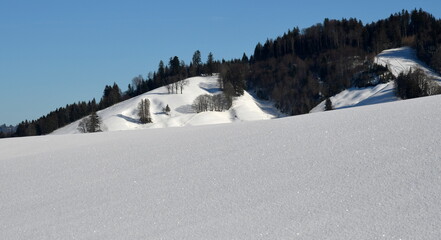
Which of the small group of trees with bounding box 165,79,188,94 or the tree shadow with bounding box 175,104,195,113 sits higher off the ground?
the small group of trees with bounding box 165,79,188,94

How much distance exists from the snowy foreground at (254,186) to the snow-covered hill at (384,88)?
3287 inches

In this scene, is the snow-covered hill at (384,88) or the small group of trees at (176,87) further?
the small group of trees at (176,87)

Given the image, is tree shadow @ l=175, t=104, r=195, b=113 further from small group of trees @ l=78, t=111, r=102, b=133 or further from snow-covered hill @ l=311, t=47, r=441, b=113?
snow-covered hill @ l=311, t=47, r=441, b=113

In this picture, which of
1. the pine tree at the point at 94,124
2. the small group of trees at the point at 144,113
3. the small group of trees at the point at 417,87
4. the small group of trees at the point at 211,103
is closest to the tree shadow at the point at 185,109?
the small group of trees at the point at 211,103

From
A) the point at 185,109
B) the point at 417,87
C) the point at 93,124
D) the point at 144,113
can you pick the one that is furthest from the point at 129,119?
the point at 417,87

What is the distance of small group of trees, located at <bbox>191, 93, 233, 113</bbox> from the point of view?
413 ft

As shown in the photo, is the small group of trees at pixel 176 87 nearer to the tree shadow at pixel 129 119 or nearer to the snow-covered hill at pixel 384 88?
the tree shadow at pixel 129 119

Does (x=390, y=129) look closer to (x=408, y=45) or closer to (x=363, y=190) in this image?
(x=363, y=190)

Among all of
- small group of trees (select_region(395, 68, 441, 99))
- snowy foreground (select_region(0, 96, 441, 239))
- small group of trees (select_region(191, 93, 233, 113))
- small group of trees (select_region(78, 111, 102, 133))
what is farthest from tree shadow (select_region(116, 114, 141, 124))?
snowy foreground (select_region(0, 96, 441, 239))

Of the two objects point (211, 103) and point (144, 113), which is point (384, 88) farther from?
point (144, 113)

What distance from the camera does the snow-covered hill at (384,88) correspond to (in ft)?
343

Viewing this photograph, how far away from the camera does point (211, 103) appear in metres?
128

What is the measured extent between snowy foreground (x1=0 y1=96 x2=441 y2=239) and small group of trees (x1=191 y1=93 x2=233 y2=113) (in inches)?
4153

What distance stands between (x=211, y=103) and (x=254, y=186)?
115697mm
